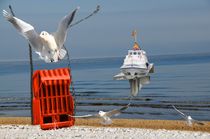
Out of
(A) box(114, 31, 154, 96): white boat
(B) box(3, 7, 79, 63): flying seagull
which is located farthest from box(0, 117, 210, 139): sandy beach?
(A) box(114, 31, 154, 96): white boat

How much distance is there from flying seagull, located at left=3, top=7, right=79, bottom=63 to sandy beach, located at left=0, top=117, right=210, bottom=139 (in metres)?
6.37

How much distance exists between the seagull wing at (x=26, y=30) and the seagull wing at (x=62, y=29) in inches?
8.3

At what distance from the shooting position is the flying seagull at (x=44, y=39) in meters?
5.60

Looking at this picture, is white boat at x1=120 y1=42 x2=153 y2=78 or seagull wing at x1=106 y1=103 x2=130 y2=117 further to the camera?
seagull wing at x1=106 y1=103 x2=130 y2=117

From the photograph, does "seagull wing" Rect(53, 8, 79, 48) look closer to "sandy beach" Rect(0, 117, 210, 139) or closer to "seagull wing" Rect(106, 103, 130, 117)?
"seagull wing" Rect(106, 103, 130, 117)

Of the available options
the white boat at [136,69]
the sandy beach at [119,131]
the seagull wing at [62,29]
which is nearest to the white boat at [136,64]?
the white boat at [136,69]

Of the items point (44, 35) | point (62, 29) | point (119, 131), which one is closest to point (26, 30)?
point (44, 35)

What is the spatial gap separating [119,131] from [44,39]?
23.8 ft

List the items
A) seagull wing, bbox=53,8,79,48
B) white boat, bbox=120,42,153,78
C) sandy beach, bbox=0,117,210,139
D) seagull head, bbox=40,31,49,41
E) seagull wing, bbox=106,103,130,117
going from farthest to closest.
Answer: sandy beach, bbox=0,117,210,139, seagull head, bbox=40,31,49,41, seagull wing, bbox=106,103,130,117, seagull wing, bbox=53,8,79,48, white boat, bbox=120,42,153,78

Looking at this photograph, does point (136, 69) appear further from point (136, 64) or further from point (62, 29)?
point (62, 29)

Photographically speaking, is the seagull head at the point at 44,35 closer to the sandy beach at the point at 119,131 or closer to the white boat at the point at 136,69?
the white boat at the point at 136,69

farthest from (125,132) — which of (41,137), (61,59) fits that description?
(61,59)

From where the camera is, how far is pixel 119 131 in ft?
41.4

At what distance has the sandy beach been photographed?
12020 mm
